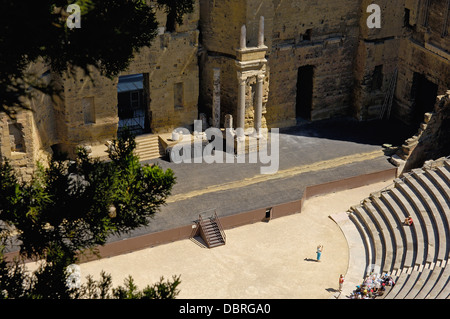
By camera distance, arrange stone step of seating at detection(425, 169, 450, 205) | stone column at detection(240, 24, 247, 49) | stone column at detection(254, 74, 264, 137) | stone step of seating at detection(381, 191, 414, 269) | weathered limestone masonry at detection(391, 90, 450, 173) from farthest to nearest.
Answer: weathered limestone masonry at detection(391, 90, 450, 173), stone column at detection(254, 74, 264, 137), stone column at detection(240, 24, 247, 49), stone step of seating at detection(425, 169, 450, 205), stone step of seating at detection(381, 191, 414, 269)

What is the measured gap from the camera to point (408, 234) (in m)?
33.0

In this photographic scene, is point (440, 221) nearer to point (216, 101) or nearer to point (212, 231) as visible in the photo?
point (212, 231)

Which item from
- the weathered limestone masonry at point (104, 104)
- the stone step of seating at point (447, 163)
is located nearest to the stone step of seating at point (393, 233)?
the stone step of seating at point (447, 163)

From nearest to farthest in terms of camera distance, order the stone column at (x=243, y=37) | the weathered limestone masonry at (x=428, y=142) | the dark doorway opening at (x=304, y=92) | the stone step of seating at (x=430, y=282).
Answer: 1. the stone step of seating at (x=430, y=282)
2. the stone column at (x=243, y=37)
3. the weathered limestone masonry at (x=428, y=142)
4. the dark doorway opening at (x=304, y=92)

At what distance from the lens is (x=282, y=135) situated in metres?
40.9

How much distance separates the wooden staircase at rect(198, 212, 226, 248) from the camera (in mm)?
33625

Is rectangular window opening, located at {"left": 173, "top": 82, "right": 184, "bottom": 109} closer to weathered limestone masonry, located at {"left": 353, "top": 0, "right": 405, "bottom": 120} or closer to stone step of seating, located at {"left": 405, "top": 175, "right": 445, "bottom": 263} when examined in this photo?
weathered limestone masonry, located at {"left": 353, "top": 0, "right": 405, "bottom": 120}

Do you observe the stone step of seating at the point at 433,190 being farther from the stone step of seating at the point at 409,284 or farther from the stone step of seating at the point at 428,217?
the stone step of seating at the point at 409,284

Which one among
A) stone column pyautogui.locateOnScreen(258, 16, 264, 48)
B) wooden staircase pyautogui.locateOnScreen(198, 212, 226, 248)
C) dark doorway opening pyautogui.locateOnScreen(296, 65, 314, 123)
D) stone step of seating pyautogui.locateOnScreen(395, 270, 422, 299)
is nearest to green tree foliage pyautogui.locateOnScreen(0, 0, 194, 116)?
wooden staircase pyautogui.locateOnScreen(198, 212, 226, 248)

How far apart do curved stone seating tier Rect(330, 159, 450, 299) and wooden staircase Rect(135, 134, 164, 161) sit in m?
9.18

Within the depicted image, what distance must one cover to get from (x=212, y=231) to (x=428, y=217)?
29.7 ft

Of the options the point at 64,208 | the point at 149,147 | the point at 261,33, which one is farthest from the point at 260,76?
the point at 64,208

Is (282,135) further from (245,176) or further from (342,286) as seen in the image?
(342,286)

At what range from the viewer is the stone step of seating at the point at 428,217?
1230 inches
